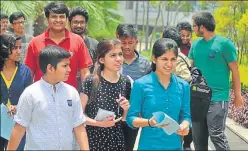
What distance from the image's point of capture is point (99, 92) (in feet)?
11.5

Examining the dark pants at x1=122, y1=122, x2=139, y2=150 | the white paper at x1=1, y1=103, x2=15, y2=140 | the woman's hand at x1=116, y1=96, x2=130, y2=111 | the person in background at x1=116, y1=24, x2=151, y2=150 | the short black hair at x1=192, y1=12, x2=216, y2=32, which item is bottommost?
the dark pants at x1=122, y1=122, x2=139, y2=150

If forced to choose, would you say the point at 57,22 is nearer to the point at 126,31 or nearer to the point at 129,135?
the point at 126,31

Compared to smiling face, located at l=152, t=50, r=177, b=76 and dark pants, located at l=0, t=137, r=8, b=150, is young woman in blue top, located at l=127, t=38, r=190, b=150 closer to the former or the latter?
smiling face, located at l=152, t=50, r=177, b=76

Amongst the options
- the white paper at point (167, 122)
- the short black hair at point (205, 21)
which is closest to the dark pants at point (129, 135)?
the white paper at point (167, 122)

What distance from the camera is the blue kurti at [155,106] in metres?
3.10

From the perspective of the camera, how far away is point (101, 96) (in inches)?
138

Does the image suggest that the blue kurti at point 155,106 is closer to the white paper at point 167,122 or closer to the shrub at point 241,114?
the white paper at point 167,122

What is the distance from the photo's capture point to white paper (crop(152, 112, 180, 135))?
2881 mm

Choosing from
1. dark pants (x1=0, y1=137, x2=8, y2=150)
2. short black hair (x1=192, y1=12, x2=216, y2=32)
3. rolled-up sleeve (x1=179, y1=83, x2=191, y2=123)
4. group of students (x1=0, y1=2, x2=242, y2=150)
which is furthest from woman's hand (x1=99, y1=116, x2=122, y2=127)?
short black hair (x1=192, y1=12, x2=216, y2=32)

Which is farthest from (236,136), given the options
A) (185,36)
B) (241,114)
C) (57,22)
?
(57,22)

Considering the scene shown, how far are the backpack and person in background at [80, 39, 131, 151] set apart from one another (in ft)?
4.01

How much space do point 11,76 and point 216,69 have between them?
1895 mm

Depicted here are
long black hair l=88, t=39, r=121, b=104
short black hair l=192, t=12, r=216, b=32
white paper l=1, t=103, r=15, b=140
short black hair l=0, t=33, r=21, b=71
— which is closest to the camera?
long black hair l=88, t=39, r=121, b=104

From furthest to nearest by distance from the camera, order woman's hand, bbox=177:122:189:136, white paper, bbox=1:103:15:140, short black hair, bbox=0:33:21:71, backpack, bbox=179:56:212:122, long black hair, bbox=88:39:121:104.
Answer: backpack, bbox=179:56:212:122 < short black hair, bbox=0:33:21:71 < white paper, bbox=1:103:15:140 < long black hair, bbox=88:39:121:104 < woman's hand, bbox=177:122:189:136
